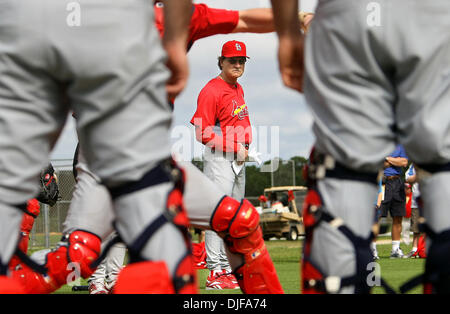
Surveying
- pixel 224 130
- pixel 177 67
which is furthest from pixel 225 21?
pixel 224 130

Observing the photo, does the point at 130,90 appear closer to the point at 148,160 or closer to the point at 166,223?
the point at 148,160

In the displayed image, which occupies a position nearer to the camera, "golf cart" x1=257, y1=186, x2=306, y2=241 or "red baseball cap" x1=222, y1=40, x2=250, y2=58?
"red baseball cap" x1=222, y1=40, x2=250, y2=58

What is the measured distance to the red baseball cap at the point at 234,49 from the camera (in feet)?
26.2

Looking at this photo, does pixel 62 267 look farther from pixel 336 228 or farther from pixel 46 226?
pixel 46 226

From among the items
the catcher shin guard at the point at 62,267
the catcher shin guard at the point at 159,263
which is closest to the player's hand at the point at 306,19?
the catcher shin guard at the point at 159,263

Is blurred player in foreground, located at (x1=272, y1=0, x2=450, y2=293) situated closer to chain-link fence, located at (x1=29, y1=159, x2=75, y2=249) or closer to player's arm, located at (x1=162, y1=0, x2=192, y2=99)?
player's arm, located at (x1=162, y1=0, x2=192, y2=99)

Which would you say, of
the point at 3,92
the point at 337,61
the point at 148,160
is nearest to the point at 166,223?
the point at 148,160

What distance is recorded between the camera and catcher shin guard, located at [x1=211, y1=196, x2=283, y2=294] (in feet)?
11.0

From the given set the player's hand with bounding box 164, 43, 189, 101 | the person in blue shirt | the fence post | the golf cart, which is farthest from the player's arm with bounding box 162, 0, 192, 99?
the golf cart

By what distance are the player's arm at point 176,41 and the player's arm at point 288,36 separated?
1.13 ft

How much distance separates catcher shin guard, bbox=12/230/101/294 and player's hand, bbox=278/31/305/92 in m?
1.59

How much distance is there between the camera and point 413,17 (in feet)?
6.61

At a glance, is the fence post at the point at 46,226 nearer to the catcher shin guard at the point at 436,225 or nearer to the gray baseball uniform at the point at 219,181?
the gray baseball uniform at the point at 219,181

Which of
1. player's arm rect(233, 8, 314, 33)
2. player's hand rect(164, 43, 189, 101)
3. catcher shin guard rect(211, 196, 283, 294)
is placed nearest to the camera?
player's hand rect(164, 43, 189, 101)
